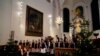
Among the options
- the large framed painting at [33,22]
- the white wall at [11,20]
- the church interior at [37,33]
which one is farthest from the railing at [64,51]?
the large framed painting at [33,22]

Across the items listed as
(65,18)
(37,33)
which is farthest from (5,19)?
(65,18)

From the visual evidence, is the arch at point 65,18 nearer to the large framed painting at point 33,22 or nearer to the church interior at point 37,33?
the church interior at point 37,33

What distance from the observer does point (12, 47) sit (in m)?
4.95

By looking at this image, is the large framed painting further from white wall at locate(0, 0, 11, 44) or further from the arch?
the arch

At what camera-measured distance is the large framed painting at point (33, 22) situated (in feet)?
23.2

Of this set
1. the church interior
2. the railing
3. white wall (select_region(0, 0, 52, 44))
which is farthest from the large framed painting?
the railing

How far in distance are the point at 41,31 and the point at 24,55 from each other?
3.31 m

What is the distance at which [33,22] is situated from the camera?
7.56 m

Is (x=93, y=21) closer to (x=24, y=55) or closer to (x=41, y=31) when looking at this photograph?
(x=41, y=31)

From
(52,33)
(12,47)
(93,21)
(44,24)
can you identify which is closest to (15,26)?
(12,47)

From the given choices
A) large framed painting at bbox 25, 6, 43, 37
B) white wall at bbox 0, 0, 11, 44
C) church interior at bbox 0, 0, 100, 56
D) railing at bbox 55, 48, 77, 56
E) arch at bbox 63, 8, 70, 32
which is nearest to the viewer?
church interior at bbox 0, 0, 100, 56

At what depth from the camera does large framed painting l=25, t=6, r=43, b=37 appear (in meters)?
7.08

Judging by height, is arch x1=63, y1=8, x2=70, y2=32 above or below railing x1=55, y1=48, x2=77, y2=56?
above

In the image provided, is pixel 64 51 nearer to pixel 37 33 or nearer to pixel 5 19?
pixel 5 19
